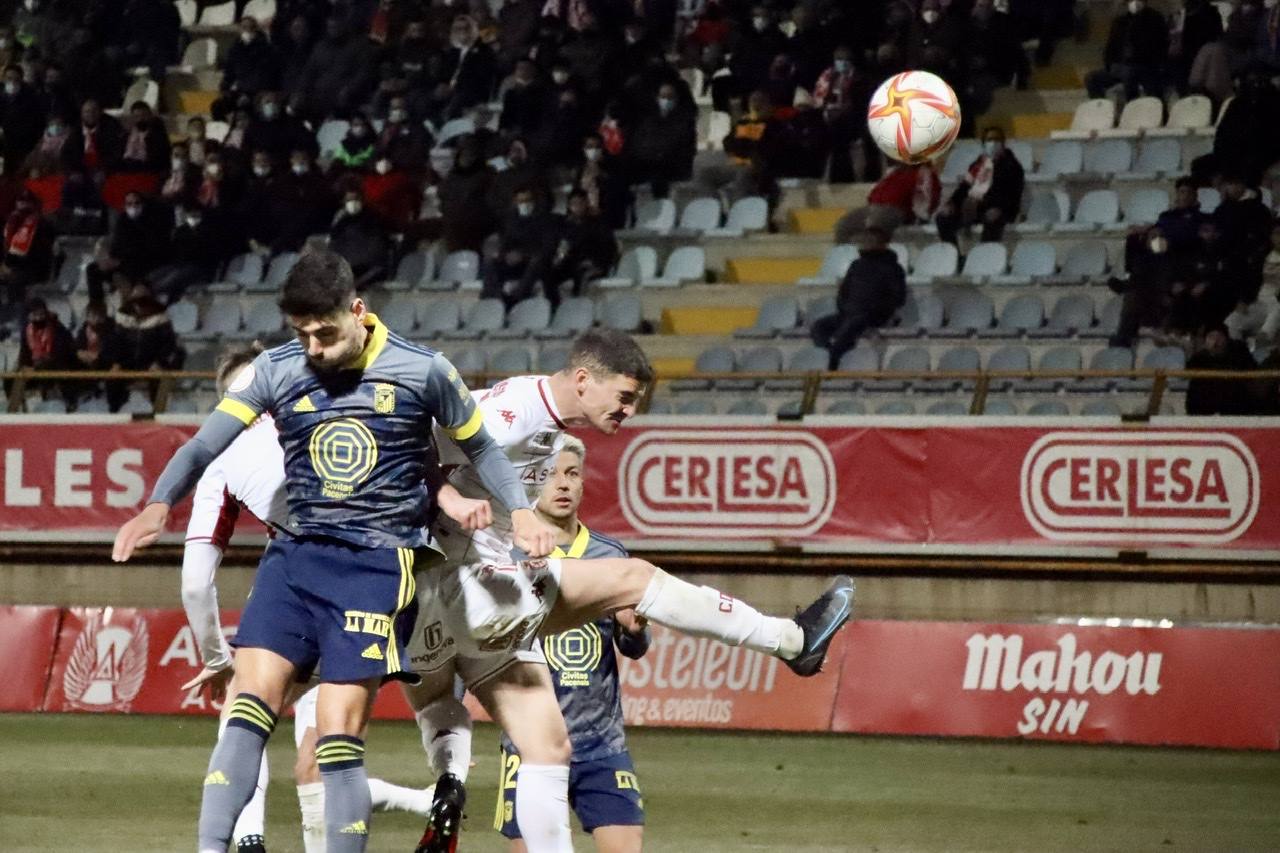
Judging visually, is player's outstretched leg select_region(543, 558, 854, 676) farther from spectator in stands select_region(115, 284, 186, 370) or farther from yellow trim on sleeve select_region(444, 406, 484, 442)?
spectator in stands select_region(115, 284, 186, 370)

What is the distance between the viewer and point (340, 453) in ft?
20.4

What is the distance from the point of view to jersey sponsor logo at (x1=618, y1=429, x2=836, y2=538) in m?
15.5

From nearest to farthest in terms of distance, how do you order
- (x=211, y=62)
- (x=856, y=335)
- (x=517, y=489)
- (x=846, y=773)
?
(x=517, y=489) < (x=846, y=773) < (x=856, y=335) < (x=211, y=62)

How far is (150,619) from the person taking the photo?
51.2ft

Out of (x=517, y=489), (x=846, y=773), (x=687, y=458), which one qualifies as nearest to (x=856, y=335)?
(x=687, y=458)

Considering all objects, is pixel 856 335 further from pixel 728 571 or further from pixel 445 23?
pixel 445 23

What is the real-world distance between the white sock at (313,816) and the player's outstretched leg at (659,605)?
41.3 inches

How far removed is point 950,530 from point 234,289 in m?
8.66

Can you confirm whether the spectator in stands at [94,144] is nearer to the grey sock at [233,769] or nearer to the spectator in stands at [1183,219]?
the spectator in stands at [1183,219]

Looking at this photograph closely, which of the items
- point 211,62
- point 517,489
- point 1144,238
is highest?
point 211,62

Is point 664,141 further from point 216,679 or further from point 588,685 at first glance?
point 588,685

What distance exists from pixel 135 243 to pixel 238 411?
48.8ft

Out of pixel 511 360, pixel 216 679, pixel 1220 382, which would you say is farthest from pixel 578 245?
pixel 216 679

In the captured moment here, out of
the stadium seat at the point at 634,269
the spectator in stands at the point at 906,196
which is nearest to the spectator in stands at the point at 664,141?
the stadium seat at the point at 634,269
